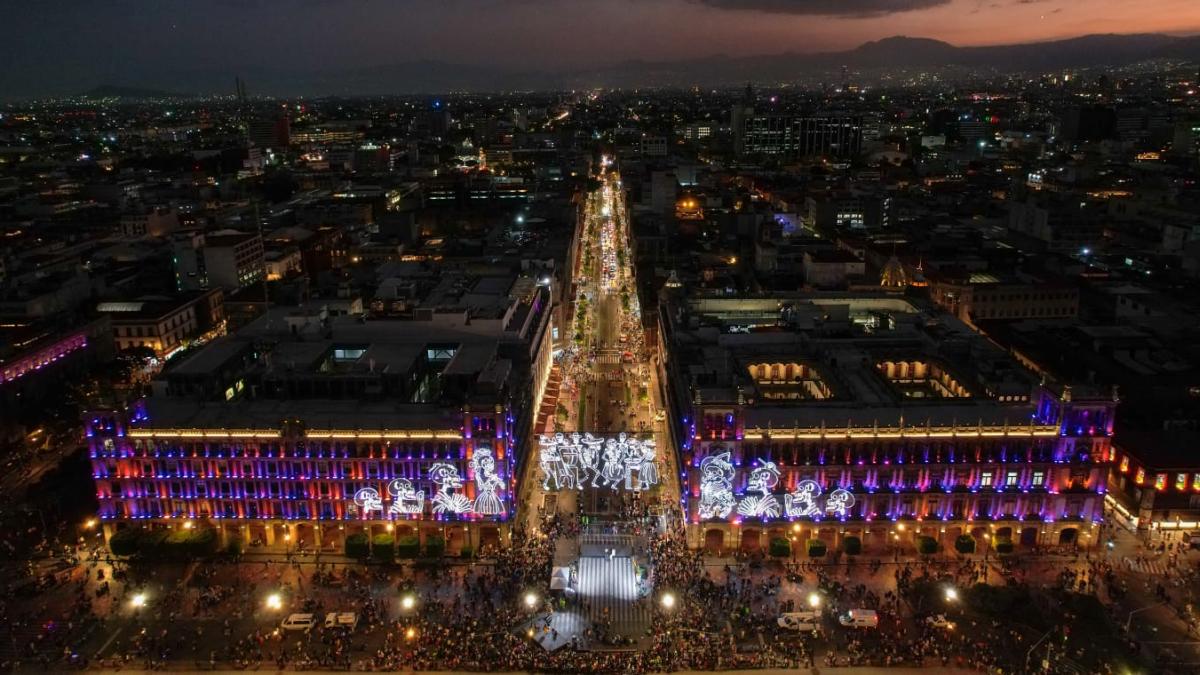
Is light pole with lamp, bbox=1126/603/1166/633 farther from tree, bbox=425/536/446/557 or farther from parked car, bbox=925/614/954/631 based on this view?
tree, bbox=425/536/446/557

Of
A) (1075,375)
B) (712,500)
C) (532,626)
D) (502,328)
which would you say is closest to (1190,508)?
(1075,375)

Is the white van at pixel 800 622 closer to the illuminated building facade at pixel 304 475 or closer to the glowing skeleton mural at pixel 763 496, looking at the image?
the glowing skeleton mural at pixel 763 496

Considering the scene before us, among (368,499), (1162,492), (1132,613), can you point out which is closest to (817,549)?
(1132,613)

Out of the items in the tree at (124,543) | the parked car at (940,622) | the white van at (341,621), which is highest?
the tree at (124,543)

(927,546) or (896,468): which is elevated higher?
(896,468)

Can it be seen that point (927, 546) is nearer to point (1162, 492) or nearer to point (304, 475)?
point (1162, 492)

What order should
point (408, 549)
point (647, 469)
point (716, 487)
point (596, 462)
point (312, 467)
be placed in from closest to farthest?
point (408, 549), point (716, 487), point (312, 467), point (596, 462), point (647, 469)

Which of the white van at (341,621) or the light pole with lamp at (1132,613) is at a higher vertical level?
the white van at (341,621)

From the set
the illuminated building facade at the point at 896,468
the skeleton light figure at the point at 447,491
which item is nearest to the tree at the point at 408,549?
the skeleton light figure at the point at 447,491
